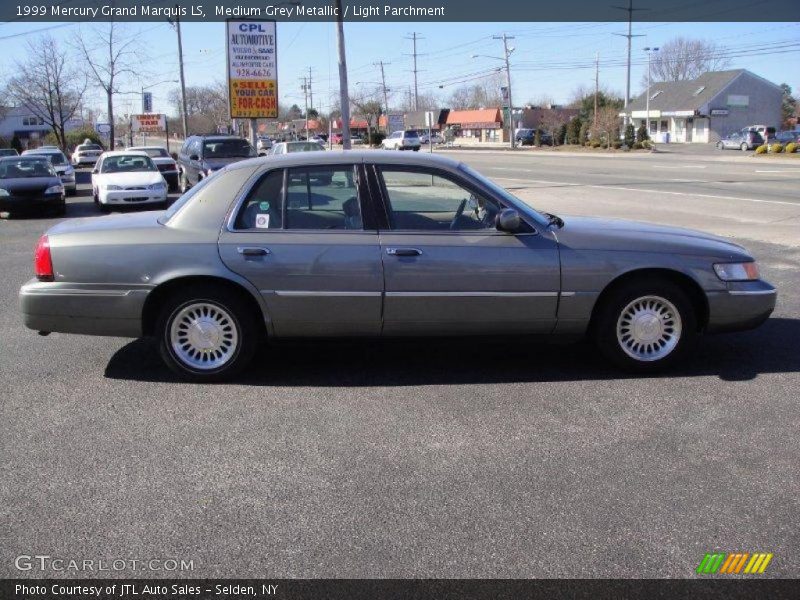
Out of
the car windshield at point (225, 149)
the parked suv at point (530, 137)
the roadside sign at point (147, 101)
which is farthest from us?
the parked suv at point (530, 137)

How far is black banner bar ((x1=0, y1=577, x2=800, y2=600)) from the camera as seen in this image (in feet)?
9.95

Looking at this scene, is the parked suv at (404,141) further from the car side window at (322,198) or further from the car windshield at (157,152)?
the car side window at (322,198)

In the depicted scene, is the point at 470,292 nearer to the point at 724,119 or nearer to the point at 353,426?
the point at 353,426

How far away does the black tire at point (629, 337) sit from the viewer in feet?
18.2

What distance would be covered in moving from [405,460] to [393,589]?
1.23 meters

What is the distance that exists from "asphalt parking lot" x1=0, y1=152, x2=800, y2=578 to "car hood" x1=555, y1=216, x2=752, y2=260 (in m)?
0.90

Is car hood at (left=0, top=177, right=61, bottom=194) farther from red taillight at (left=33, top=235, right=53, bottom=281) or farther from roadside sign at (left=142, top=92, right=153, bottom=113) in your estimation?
roadside sign at (left=142, top=92, right=153, bottom=113)

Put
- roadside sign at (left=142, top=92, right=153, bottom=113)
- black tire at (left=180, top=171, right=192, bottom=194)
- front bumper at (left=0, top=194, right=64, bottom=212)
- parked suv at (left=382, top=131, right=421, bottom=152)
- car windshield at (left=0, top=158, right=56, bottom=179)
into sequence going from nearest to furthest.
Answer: front bumper at (left=0, top=194, right=64, bottom=212)
car windshield at (left=0, top=158, right=56, bottom=179)
black tire at (left=180, top=171, right=192, bottom=194)
roadside sign at (left=142, top=92, right=153, bottom=113)
parked suv at (left=382, top=131, right=421, bottom=152)

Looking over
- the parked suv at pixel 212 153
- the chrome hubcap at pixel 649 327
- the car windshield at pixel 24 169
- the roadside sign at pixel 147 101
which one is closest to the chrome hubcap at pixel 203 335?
the chrome hubcap at pixel 649 327

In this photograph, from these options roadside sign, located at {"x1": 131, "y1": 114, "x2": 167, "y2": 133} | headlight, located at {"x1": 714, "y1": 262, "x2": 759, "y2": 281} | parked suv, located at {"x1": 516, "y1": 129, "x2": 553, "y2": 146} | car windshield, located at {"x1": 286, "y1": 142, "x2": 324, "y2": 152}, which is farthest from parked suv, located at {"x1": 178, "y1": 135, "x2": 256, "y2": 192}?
parked suv, located at {"x1": 516, "y1": 129, "x2": 553, "y2": 146}

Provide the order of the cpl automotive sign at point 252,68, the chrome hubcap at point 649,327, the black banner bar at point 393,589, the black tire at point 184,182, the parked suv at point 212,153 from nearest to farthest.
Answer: the black banner bar at point 393,589 < the chrome hubcap at point 649,327 < the parked suv at point 212,153 < the black tire at point 184,182 < the cpl automotive sign at point 252,68

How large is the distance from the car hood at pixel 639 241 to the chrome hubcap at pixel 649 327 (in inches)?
15.2

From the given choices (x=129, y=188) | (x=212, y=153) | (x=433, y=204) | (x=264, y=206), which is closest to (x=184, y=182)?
(x=212, y=153)

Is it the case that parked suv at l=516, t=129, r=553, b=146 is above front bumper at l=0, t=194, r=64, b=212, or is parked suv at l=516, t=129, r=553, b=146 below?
above
